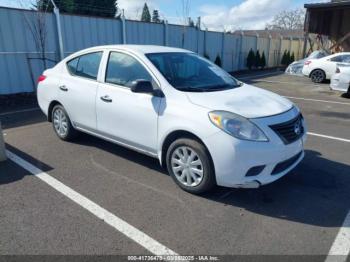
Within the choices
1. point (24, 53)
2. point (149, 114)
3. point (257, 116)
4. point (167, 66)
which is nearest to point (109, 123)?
point (149, 114)

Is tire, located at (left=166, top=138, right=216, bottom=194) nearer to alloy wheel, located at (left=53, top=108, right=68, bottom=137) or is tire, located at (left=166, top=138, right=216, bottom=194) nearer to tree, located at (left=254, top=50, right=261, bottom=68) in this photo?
alloy wheel, located at (left=53, top=108, right=68, bottom=137)

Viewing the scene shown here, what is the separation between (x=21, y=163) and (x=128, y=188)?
6.26 ft

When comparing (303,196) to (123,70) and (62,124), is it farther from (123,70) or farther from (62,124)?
(62,124)

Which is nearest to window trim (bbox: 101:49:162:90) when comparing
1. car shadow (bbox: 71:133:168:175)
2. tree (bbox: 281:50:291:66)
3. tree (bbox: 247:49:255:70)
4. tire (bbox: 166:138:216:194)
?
tire (bbox: 166:138:216:194)

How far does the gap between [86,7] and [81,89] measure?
21.3 m

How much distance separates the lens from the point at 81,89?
15.7 ft

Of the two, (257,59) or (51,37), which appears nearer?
(51,37)

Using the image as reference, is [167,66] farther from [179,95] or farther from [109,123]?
[109,123]

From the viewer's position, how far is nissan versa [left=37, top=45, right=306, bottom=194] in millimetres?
3297

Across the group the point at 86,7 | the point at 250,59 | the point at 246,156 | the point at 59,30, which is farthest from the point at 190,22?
the point at 246,156

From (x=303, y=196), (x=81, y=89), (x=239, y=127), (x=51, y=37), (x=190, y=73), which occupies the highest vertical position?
A: (x=51, y=37)

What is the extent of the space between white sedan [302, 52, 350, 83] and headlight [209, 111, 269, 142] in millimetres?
12445

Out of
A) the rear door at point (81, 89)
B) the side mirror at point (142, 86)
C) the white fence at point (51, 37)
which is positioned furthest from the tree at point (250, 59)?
the side mirror at point (142, 86)

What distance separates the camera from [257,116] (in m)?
3.37
